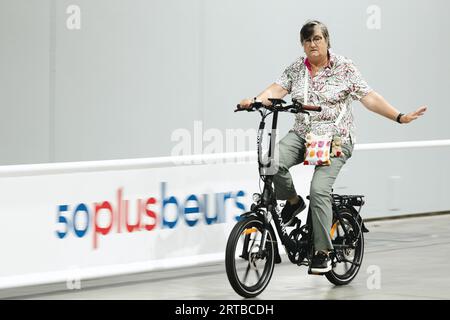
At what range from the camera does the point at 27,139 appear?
39.8 ft

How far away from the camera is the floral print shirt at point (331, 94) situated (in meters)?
9.69

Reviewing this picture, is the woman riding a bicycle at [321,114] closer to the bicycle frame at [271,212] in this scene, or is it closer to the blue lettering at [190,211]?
the bicycle frame at [271,212]

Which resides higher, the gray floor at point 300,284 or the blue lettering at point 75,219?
the blue lettering at point 75,219

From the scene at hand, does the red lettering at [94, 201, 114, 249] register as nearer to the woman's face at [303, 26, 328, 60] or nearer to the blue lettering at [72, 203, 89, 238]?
the blue lettering at [72, 203, 89, 238]

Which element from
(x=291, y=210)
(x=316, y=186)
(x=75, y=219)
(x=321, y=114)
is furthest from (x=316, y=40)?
(x=75, y=219)

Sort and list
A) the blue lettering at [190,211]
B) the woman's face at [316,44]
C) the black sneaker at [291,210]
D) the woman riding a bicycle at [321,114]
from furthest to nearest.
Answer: the blue lettering at [190,211] → the black sneaker at [291,210] → the woman's face at [316,44] → the woman riding a bicycle at [321,114]

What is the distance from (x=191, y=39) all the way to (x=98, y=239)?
422cm

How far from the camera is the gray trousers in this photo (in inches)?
372

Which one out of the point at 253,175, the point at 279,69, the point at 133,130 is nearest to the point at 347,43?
the point at 279,69

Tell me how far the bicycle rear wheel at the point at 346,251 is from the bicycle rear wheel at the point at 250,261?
645 millimetres

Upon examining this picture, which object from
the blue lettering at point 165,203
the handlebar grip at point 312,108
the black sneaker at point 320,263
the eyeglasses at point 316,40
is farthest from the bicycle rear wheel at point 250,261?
the eyeglasses at point 316,40
